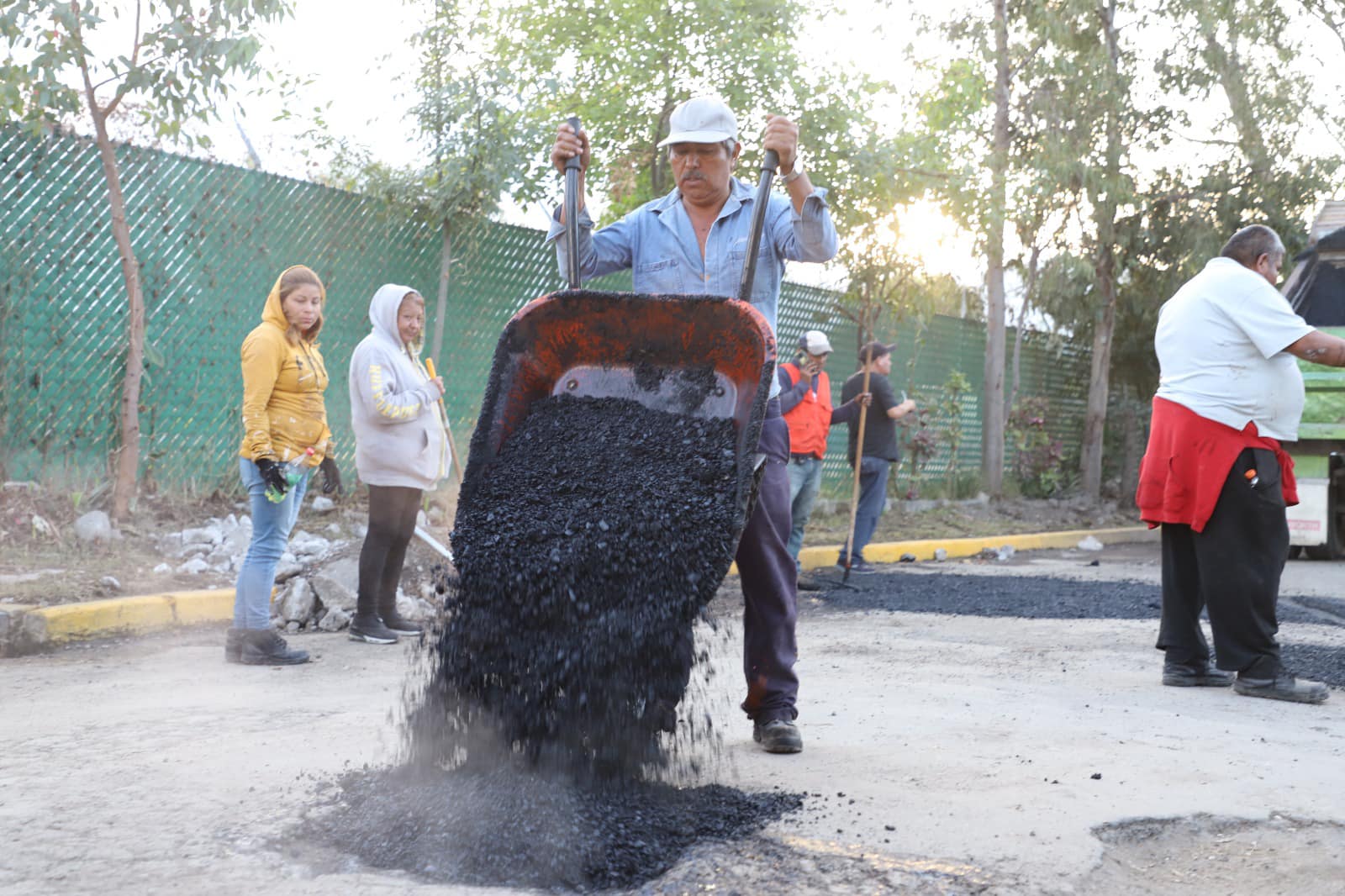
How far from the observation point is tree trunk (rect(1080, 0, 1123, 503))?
16.7 m

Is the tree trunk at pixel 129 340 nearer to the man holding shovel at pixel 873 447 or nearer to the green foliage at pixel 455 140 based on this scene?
the green foliage at pixel 455 140

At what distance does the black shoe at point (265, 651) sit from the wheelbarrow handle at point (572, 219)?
8.89 ft

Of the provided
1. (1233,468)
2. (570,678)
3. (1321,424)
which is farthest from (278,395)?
(1321,424)

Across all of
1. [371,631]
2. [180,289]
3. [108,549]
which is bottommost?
[371,631]

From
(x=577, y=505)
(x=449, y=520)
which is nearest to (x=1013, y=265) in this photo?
(x=449, y=520)

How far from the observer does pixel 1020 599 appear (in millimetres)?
8594

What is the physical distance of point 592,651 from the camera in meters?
3.39

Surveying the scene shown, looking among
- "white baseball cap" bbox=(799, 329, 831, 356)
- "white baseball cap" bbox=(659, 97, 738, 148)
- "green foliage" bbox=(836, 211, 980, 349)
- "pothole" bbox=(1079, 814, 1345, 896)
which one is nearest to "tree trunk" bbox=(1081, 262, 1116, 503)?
"green foliage" bbox=(836, 211, 980, 349)

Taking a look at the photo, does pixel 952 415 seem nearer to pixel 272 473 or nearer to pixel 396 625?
pixel 396 625

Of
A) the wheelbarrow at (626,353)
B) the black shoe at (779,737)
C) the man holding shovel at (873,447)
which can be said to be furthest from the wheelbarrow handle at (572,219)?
the man holding shovel at (873,447)

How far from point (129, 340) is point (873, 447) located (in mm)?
5534

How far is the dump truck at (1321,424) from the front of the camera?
11.4m

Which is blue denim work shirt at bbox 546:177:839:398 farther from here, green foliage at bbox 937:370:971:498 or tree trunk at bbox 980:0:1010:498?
green foliage at bbox 937:370:971:498

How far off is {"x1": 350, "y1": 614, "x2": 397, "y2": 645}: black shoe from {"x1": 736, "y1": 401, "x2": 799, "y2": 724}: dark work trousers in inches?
117
